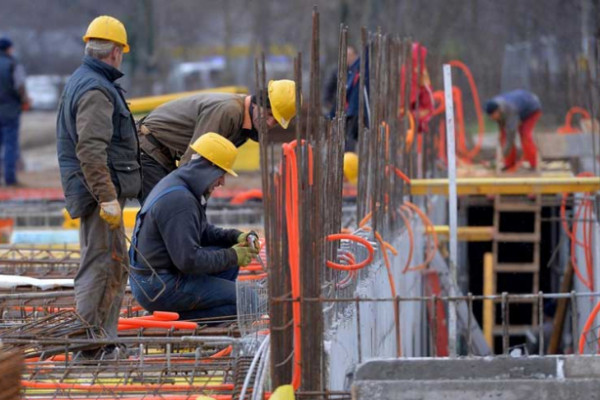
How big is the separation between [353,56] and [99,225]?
23.3 feet

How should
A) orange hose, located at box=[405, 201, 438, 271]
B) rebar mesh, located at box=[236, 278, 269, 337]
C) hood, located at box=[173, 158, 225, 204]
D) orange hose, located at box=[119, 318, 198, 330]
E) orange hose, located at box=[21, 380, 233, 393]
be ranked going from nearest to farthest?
1. orange hose, located at box=[21, 380, 233, 393]
2. rebar mesh, located at box=[236, 278, 269, 337]
3. orange hose, located at box=[119, 318, 198, 330]
4. hood, located at box=[173, 158, 225, 204]
5. orange hose, located at box=[405, 201, 438, 271]

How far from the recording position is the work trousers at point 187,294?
7355 millimetres

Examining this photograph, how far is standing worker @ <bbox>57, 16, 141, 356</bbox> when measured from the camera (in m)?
6.82

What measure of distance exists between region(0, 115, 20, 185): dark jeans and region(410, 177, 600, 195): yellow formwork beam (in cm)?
799

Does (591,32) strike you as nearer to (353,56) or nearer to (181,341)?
Result: (353,56)

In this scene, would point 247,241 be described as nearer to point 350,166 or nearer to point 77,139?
point 77,139

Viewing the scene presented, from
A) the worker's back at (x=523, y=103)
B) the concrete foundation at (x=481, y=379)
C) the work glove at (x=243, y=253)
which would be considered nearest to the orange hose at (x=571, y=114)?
the worker's back at (x=523, y=103)

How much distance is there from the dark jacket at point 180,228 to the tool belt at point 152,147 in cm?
124

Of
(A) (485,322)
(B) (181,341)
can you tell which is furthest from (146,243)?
(A) (485,322)

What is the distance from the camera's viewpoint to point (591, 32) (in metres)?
22.4

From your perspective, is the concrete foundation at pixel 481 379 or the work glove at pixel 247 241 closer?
the concrete foundation at pixel 481 379

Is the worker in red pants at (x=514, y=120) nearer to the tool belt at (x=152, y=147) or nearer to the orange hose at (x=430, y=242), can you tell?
the orange hose at (x=430, y=242)

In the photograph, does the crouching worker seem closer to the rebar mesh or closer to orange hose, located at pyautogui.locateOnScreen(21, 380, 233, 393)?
the rebar mesh

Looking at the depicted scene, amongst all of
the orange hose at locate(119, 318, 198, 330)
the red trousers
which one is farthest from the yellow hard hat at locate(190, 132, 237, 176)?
the red trousers
